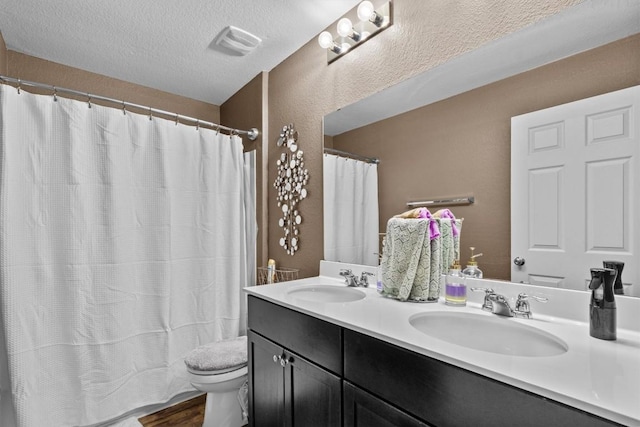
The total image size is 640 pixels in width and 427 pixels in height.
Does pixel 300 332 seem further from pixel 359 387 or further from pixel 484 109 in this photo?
pixel 484 109

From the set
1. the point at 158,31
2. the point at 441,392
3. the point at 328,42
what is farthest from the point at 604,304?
the point at 158,31

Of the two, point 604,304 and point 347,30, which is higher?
point 347,30

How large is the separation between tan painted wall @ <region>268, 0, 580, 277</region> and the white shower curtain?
531 mm

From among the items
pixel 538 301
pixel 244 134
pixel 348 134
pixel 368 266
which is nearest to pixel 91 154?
pixel 244 134

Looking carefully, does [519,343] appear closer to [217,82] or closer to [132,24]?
[132,24]

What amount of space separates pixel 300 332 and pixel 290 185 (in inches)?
46.4

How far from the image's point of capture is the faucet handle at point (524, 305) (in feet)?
3.32

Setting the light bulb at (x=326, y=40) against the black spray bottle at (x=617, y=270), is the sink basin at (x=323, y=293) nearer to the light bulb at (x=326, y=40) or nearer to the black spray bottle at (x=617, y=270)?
the black spray bottle at (x=617, y=270)

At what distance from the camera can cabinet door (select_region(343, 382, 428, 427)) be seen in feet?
2.77

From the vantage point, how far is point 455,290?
119cm

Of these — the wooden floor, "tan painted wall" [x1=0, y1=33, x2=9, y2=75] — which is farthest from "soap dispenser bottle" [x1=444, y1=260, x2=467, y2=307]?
"tan painted wall" [x1=0, y1=33, x2=9, y2=75]

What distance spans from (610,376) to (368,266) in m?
1.08

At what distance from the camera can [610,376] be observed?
0.64 meters

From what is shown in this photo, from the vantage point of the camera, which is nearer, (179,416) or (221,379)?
(221,379)
